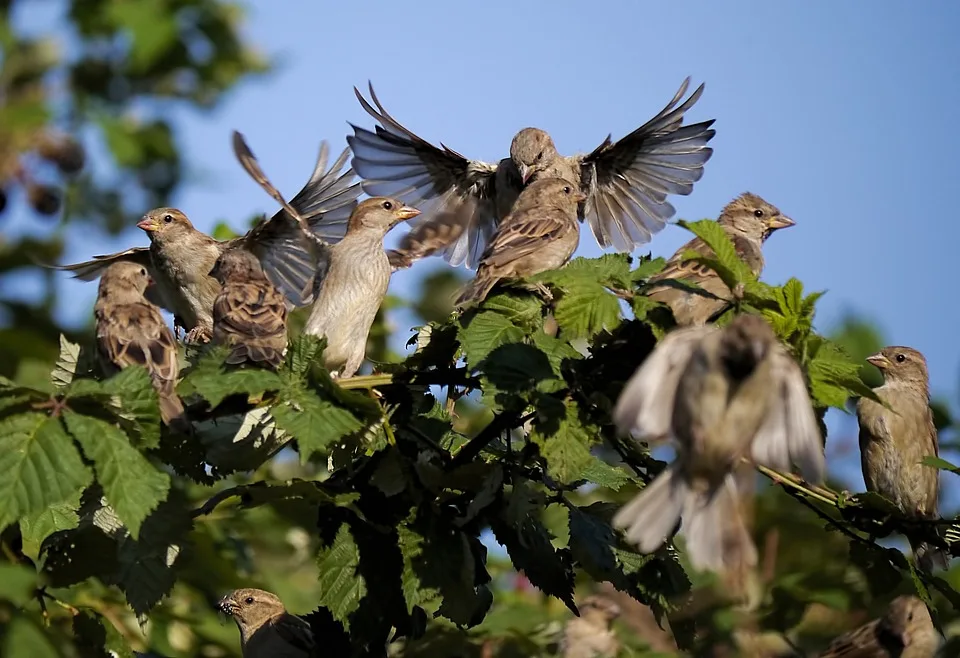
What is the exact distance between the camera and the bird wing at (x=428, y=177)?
7387mm

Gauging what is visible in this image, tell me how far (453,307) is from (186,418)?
1.22 meters

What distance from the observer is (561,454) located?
3723 millimetres

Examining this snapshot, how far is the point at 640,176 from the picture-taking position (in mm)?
7500

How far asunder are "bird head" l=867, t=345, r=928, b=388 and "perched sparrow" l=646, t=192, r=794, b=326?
1.03 metres

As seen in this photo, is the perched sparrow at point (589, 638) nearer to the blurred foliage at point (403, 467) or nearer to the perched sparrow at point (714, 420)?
the blurred foliage at point (403, 467)

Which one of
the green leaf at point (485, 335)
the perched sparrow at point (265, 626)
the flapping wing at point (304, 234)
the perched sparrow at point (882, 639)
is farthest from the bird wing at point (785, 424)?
the perched sparrow at point (882, 639)

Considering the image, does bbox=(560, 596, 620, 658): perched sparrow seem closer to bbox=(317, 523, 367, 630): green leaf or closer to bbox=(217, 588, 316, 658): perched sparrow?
bbox=(217, 588, 316, 658): perched sparrow

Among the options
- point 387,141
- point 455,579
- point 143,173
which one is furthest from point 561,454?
point 143,173

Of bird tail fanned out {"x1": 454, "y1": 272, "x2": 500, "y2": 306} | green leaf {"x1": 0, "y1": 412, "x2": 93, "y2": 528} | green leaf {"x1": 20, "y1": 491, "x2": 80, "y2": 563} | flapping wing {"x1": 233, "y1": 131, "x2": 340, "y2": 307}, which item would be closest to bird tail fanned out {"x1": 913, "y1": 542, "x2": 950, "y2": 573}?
bird tail fanned out {"x1": 454, "y1": 272, "x2": 500, "y2": 306}

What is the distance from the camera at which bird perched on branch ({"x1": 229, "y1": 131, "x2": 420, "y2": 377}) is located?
550 cm

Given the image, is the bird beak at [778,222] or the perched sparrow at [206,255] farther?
the bird beak at [778,222]

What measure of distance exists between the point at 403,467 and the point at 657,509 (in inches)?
40.8

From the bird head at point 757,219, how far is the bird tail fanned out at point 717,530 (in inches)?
144

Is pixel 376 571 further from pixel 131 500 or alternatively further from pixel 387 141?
pixel 387 141
